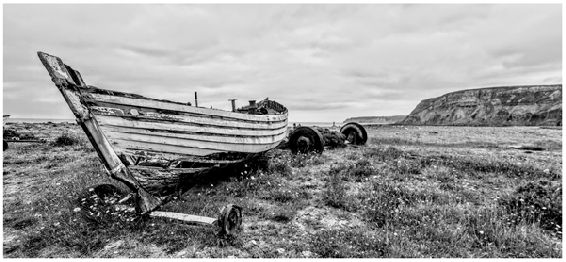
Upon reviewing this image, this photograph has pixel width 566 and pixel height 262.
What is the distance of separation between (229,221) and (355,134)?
15.8m

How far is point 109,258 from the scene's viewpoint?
524 centimetres

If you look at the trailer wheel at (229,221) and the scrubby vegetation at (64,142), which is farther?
the scrubby vegetation at (64,142)

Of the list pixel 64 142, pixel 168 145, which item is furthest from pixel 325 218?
pixel 64 142

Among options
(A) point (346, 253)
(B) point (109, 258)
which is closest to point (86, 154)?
(B) point (109, 258)

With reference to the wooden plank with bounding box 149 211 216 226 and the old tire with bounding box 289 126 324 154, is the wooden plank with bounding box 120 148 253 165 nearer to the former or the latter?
the wooden plank with bounding box 149 211 216 226

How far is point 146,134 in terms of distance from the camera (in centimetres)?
674

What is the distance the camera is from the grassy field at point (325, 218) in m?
5.46

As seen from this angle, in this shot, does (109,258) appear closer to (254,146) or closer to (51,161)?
(254,146)

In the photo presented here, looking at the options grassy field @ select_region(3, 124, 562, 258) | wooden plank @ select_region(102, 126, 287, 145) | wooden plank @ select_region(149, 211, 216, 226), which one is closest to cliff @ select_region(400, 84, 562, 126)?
grassy field @ select_region(3, 124, 562, 258)

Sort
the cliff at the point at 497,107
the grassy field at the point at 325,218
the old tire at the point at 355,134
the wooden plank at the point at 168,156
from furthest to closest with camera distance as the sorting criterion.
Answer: the cliff at the point at 497,107 < the old tire at the point at 355,134 < the wooden plank at the point at 168,156 < the grassy field at the point at 325,218

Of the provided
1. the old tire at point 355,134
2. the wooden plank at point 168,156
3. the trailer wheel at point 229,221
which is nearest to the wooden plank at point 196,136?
the wooden plank at point 168,156

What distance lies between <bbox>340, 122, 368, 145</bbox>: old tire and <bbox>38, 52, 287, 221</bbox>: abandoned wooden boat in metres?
13.2

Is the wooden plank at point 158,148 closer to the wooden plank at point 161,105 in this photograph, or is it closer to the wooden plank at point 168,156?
the wooden plank at point 168,156

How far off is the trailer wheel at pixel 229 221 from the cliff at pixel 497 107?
70159mm
